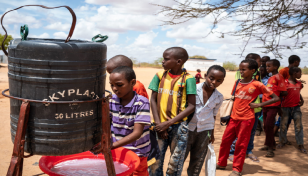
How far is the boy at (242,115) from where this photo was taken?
4.05 meters

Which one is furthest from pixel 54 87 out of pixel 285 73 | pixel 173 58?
pixel 285 73

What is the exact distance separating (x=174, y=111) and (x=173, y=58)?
623mm

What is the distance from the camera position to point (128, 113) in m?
2.33

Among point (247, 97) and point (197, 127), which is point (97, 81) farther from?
point (247, 97)

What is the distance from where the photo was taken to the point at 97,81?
1759 millimetres

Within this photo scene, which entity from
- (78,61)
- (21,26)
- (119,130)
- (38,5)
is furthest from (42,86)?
(119,130)

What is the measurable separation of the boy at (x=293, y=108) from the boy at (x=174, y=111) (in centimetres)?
321

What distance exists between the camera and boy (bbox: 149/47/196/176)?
119 inches

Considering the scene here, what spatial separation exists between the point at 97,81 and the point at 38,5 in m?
0.60

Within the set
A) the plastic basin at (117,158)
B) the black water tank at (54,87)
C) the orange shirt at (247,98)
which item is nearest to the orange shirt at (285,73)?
the orange shirt at (247,98)

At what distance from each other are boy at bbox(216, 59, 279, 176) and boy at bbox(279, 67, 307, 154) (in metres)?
1.33

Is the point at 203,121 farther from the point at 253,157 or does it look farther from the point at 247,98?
the point at 253,157

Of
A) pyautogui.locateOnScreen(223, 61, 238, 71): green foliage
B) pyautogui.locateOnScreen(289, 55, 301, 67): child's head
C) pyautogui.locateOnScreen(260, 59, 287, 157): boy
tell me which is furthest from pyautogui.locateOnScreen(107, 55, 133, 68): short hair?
pyautogui.locateOnScreen(223, 61, 238, 71): green foliage

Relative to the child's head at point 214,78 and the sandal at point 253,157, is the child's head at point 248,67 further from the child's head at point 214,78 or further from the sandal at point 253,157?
the sandal at point 253,157
